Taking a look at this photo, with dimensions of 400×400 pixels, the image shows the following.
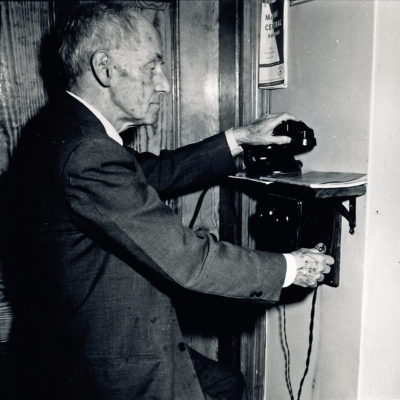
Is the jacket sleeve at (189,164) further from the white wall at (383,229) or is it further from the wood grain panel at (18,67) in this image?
the white wall at (383,229)

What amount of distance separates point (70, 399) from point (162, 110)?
1142 millimetres

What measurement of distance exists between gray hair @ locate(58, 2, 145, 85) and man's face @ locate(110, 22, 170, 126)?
3 cm

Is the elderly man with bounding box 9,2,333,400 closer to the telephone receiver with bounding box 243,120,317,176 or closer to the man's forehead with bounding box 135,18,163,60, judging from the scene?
the man's forehead with bounding box 135,18,163,60

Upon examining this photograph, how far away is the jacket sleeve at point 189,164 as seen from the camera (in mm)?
1705

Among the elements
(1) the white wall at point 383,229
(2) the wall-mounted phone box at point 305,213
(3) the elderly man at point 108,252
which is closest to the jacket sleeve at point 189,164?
(2) the wall-mounted phone box at point 305,213

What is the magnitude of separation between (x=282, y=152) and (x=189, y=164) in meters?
0.36

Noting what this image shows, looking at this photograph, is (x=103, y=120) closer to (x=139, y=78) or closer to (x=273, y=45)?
(x=139, y=78)

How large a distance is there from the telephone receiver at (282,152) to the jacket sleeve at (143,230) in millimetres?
478

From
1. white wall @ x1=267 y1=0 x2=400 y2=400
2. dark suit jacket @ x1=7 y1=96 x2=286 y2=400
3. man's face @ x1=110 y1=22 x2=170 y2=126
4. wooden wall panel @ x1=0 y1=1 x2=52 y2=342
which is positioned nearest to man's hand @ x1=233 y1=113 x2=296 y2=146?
white wall @ x1=267 y1=0 x2=400 y2=400

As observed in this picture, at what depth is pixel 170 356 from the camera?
4.32 feet

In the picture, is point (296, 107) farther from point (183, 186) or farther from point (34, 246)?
point (34, 246)

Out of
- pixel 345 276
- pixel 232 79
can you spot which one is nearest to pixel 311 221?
pixel 345 276

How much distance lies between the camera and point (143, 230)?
1135 mm

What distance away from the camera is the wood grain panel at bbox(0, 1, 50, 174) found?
1564mm
